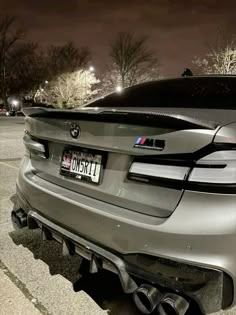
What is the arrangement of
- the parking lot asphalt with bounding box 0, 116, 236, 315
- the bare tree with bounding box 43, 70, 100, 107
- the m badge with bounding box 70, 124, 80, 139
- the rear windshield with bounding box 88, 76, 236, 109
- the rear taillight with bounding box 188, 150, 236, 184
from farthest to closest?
the bare tree with bounding box 43, 70, 100, 107
the rear windshield with bounding box 88, 76, 236, 109
the parking lot asphalt with bounding box 0, 116, 236, 315
the m badge with bounding box 70, 124, 80, 139
the rear taillight with bounding box 188, 150, 236, 184

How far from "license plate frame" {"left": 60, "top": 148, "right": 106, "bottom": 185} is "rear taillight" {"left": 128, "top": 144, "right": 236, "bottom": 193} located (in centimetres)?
41

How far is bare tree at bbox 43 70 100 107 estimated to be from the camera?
169 ft

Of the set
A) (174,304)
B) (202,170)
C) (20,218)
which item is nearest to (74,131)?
(202,170)

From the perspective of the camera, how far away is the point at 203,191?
1.72 meters

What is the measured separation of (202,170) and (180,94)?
1280 millimetres

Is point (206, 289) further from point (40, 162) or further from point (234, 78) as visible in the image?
point (234, 78)

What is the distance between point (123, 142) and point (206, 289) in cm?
85

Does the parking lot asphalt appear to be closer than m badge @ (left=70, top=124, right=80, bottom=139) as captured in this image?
No

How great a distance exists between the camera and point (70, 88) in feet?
173

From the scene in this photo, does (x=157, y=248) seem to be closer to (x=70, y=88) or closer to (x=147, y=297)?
(x=147, y=297)

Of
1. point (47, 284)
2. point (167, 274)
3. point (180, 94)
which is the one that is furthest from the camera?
point (180, 94)

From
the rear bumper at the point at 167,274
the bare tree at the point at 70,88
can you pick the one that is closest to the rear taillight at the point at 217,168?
the rear bumper at the point at 167,274

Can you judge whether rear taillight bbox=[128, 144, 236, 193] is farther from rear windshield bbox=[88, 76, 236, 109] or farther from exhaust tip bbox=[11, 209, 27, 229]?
exhaust tip bbox=[11, 209, 27, 229]

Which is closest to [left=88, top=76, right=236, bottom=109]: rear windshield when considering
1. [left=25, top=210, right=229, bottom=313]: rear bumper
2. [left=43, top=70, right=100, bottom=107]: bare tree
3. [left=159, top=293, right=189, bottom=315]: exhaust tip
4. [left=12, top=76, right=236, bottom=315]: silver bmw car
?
[left=12, top=76, right=236, bottom=315]: silver bmw car
